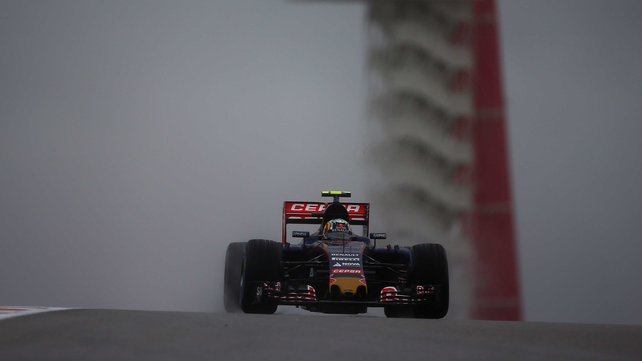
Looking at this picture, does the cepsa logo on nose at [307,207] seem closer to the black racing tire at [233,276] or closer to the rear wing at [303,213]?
the rear wing at [303,213]

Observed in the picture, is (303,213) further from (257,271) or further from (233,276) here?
(257,271)

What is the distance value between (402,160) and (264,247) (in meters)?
3.92

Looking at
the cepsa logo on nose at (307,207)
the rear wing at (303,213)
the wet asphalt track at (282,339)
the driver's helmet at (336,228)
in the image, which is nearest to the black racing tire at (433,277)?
the driver's helmet at (336,228)

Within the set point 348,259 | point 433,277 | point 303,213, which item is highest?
point 303,213

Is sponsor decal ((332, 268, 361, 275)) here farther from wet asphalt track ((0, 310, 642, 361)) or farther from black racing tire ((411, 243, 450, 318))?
wet asphalt track ((0, 310, 642, 361))

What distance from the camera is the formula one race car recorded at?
8.64 metres

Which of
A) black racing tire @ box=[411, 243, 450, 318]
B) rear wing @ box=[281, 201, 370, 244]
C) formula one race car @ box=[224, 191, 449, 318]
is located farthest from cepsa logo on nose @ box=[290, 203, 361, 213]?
black racing tire @ box=[411, 243, 450, 318]

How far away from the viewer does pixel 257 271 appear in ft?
28.7

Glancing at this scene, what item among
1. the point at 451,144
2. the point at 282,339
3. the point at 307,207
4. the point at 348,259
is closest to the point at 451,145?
the point at 451,144

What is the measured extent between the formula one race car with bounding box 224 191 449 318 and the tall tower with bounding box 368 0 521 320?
4.92 ft

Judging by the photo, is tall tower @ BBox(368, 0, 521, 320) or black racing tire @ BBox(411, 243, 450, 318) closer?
black racing tire @ BBox(411, 243, 450, 318)

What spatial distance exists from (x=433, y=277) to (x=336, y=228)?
1579 millimetres

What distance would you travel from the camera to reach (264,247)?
891cm

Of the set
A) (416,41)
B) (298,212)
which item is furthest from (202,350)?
(416,41)
